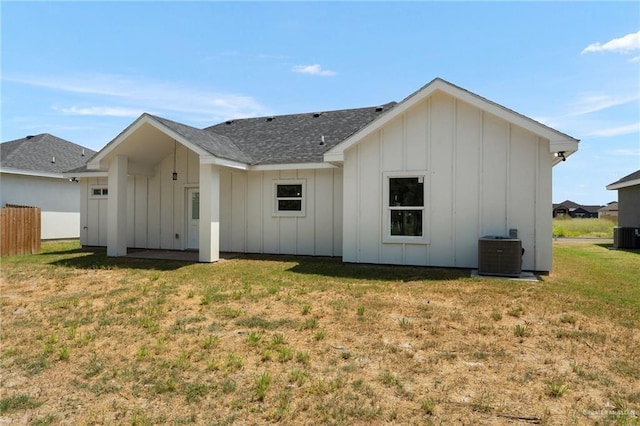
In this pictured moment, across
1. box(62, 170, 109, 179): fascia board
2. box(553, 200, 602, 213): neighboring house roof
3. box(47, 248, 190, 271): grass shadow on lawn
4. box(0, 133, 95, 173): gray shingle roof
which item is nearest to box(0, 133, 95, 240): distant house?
box(0, 133, 95, 173): gray shingle roof

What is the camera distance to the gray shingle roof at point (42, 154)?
19359 mm

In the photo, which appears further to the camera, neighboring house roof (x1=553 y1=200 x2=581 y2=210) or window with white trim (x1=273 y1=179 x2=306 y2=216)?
neighboring house roof (x1=553 y1=200 x2=581 y2=210)

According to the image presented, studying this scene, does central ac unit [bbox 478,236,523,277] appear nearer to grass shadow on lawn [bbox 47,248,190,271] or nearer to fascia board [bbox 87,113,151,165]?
grass shadow on lawn [bbox 47,248,190,271]

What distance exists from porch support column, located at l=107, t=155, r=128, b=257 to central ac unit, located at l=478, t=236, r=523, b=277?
11650mm

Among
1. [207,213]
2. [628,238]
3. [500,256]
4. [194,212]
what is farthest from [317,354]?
[628,238]

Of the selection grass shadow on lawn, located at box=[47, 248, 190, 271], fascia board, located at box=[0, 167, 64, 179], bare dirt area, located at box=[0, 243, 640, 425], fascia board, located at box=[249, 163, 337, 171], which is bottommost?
bare dirt area, located at box=[0, 243, 640, 425]

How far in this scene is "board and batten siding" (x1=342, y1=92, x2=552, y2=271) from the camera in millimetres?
9930

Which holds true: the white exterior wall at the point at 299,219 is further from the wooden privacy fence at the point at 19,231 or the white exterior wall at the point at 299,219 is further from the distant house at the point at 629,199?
the distant house at the point at 629,199

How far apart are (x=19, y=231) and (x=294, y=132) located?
1113 cm

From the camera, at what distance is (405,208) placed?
11.0m

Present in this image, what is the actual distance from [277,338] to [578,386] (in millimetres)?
3498

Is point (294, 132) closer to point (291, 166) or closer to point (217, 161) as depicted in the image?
point (291, 166)

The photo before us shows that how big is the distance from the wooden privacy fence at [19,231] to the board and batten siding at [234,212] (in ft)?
6.48

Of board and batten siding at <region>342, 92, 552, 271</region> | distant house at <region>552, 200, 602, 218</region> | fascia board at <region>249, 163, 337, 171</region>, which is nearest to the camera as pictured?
board and batten siding at <region>342, 92, 552, 271</region>
